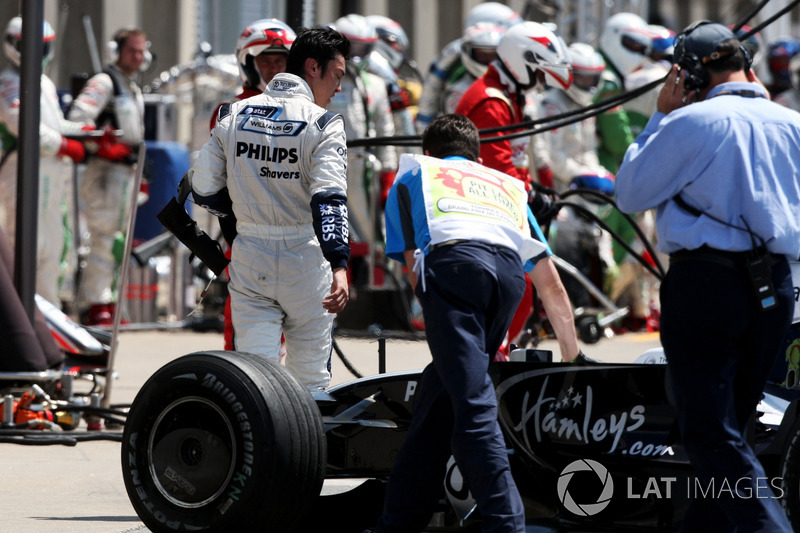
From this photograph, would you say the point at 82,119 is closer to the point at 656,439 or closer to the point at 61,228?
the point at 61,228

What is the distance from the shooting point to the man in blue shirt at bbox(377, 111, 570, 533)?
4.36 metres

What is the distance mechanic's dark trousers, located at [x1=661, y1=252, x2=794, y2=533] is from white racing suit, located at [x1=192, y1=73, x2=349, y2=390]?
1735mm

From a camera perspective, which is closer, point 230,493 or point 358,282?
point 230,493

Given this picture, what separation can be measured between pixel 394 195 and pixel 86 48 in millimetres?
18600

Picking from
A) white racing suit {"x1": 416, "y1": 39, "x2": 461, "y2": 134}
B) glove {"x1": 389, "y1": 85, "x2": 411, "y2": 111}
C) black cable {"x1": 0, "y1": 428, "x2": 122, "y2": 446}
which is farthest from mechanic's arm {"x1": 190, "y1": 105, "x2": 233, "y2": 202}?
white racing suit {"x1": 416, "y1": 39, "x2": 461, "y2": 134}

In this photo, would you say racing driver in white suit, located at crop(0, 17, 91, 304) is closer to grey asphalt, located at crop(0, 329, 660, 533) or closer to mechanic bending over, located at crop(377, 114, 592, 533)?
grey asphalt, located at crop(0, 329, 660, 533)

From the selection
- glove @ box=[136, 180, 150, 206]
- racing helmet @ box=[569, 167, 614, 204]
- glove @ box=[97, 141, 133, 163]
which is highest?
glove @ box=[97, 141, 133, 163]

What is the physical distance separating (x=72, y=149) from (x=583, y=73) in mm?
4401

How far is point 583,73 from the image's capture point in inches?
496

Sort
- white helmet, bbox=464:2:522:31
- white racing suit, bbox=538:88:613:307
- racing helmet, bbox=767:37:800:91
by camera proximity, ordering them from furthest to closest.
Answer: racing helmet, bbox=767:37:800:91 < white helmet, bbox=464:2:522:31 < white racing suit, bbox=538:88:613:307

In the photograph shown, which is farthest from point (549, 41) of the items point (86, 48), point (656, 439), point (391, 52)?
point (86, 48)

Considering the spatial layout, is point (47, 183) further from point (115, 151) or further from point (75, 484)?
point (75, 484)

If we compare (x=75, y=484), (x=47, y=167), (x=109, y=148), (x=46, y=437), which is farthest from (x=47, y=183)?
(x=75, y=484)

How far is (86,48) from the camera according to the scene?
887 inches
